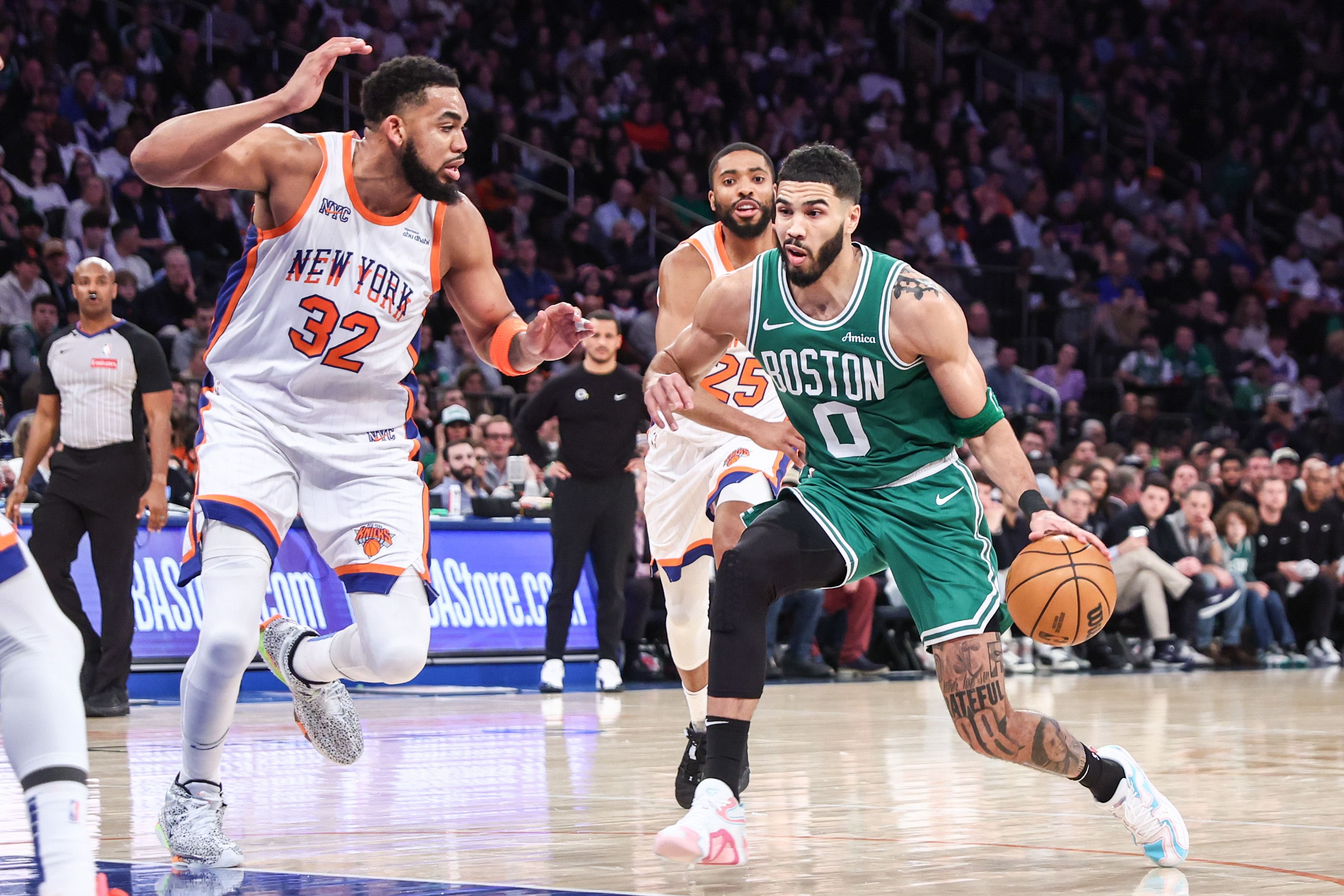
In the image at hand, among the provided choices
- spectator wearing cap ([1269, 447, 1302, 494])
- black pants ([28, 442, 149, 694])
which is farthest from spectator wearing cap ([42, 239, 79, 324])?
spectator wearing cap ([1269, 447, 1302, 494])

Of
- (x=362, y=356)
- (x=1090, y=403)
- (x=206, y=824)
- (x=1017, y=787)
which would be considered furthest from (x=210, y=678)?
(x=1090, y=403)

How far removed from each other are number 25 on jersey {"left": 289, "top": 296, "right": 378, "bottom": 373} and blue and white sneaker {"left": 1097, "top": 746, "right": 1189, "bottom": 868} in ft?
8.21

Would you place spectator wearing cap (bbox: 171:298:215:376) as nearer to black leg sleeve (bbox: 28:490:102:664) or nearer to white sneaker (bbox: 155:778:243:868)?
black leg sleeve (bbox: 28:490:102:664)

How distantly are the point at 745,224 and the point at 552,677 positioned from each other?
17.7ft

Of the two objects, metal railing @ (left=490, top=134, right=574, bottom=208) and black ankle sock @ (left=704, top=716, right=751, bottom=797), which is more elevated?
metal railing @ (left=490, top=134, right=574, bottom=208)

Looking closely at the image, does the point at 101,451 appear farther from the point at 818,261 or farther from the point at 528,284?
the point at 528,284

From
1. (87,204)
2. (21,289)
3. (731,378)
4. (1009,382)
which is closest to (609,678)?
(731,378)

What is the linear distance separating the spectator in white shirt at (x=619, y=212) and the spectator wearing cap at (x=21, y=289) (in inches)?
255

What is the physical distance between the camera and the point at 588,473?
11.5 m

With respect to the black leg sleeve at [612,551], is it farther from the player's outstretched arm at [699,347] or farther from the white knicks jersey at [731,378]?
the player's outstretched arm at [699,347]

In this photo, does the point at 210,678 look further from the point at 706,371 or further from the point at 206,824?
the point at 706,371

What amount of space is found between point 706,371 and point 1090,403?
15.0 meters

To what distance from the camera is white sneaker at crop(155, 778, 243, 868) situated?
15.3ft

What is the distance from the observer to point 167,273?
14.0 m
